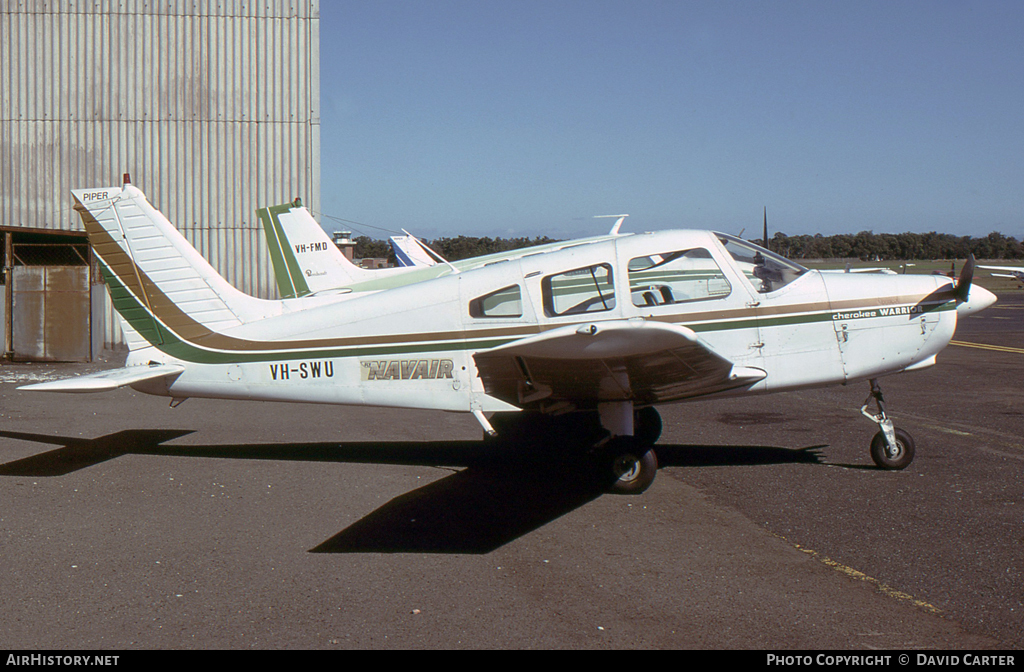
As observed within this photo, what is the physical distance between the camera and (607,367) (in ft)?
18.6

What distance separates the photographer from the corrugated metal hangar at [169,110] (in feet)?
57.5

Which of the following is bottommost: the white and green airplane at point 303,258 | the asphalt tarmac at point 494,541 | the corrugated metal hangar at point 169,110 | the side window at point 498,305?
the asphalt tarmac at point 494,541

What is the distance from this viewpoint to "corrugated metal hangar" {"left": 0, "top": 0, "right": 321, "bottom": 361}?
1752 centimetres

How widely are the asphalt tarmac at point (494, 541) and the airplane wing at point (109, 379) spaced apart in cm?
85

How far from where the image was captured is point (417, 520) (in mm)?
5637

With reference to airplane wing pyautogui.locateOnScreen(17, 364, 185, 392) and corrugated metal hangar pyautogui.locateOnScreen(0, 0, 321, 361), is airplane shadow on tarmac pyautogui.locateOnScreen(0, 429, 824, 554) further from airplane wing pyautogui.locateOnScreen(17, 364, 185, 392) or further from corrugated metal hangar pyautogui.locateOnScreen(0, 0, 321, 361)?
corrugated metal hangar pyautogui.locateOnScreen(0, 0, 321, 361)

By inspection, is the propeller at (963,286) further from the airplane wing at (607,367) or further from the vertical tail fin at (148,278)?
the vertical tail fin at (148,278)

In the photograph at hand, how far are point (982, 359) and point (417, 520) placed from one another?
14.1 metres

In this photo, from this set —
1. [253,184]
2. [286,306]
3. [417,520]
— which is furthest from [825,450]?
[253,184]

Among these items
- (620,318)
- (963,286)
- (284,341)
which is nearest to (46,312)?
(284,341)

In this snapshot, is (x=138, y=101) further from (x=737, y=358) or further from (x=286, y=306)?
(x=737, y=358)

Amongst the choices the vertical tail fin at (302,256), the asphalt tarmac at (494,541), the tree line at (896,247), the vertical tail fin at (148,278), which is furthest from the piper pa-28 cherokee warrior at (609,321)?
the tree line at (896,247)
